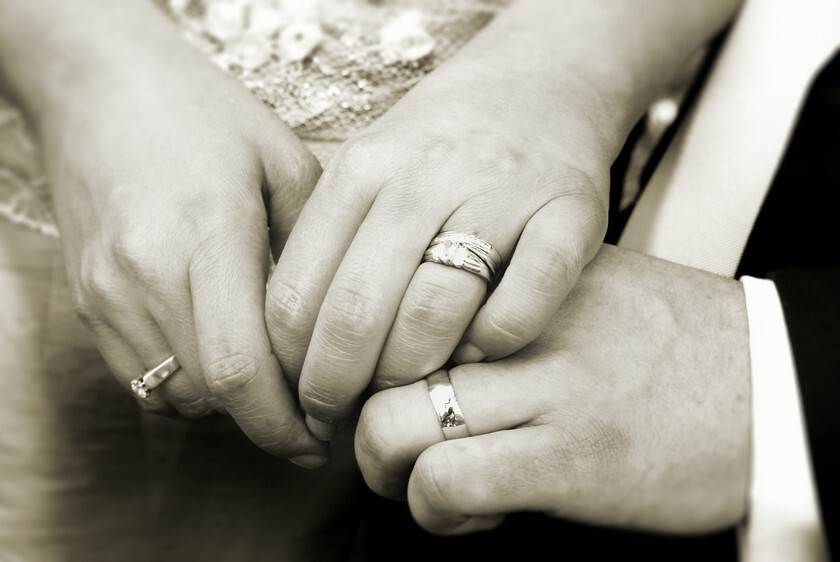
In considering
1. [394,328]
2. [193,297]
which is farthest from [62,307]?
[394,328]

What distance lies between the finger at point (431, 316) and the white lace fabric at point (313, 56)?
0.79 ft

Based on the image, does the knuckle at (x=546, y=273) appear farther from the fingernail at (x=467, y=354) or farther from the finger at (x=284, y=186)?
the finger at (x=284, y=186)

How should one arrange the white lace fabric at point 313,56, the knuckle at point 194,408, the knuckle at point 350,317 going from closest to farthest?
the knuckle at point 350,317 → the knuckle at point 194,408 → the white lace fabric at point 313,56

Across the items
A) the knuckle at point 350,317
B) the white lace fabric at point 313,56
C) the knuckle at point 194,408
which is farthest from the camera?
the white lace fabric at point 313,56

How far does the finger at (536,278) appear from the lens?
0.41 m

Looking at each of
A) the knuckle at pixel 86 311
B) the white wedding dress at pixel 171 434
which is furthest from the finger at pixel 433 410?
the knuckle at pixel 86 311

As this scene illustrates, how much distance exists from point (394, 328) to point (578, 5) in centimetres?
40

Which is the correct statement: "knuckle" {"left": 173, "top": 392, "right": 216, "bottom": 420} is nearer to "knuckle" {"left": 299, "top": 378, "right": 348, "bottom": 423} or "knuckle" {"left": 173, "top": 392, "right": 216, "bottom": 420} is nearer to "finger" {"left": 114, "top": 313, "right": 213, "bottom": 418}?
"finger" {"left": 114, "top": 313, "right": 213, "bottom": 418}

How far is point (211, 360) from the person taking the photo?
434 mm

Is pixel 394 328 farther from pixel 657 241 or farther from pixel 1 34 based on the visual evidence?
pixel 1 34

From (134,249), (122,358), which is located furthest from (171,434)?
(134,249)

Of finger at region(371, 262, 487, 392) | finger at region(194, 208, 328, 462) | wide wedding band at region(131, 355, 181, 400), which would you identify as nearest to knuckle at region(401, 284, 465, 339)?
finger at region(371, 262, 487, 392)

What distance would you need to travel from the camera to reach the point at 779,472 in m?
0.45

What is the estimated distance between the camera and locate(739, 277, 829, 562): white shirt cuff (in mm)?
435
